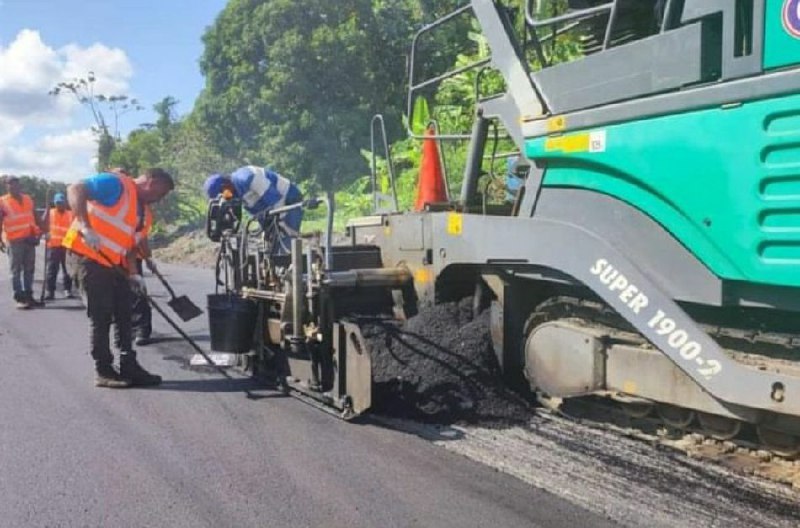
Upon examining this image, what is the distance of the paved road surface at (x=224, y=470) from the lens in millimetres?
3557

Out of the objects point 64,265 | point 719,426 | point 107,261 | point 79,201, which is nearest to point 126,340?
point 107,261

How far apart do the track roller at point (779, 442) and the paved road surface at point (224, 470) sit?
0.91 metres

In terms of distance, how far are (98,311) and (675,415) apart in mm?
4292

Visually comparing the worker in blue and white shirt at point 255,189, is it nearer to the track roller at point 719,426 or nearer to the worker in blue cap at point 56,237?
the track roller at point 719,426

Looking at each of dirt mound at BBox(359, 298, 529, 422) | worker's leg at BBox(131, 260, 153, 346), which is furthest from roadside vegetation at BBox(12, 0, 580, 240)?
dirt mound at BBox(359, 298, 529, 422)

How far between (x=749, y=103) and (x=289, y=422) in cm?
323

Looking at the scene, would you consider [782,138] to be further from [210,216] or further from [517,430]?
[210,216]

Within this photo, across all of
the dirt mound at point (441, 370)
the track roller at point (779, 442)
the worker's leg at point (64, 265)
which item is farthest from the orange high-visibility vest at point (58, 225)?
the track roller at point (779, 442)

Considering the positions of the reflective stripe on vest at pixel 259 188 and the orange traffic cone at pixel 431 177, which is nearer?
the orange traffic cone at pixel 431 177

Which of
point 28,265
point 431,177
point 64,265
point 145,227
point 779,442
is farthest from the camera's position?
point 64,265

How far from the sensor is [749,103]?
9.84ft

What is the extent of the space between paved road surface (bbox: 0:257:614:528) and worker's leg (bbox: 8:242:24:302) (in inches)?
234

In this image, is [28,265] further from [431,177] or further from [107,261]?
[431,177]

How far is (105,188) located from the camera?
20.6 feet
